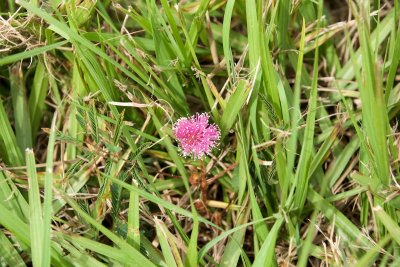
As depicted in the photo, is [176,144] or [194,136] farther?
[176,144]

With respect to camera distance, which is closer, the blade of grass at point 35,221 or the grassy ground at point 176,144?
the blade of grass at point 35,221

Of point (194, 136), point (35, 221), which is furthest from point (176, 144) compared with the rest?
point (35, 221)

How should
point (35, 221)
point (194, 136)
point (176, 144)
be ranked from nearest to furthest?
point (35, 221)
point (194, 136)
point (176, 144)

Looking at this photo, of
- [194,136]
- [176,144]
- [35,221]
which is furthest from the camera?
[176,144]

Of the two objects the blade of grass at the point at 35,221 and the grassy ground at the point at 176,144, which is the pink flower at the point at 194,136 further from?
the blade of grass at the point at 35,221

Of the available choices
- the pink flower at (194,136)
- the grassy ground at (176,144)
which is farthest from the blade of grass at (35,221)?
the pink flower at (194,136)

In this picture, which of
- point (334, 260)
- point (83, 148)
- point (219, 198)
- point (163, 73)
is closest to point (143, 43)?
point (163, 73)

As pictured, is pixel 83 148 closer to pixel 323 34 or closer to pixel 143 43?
pixel 143 43

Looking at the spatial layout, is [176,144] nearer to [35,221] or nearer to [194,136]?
[194,136]
